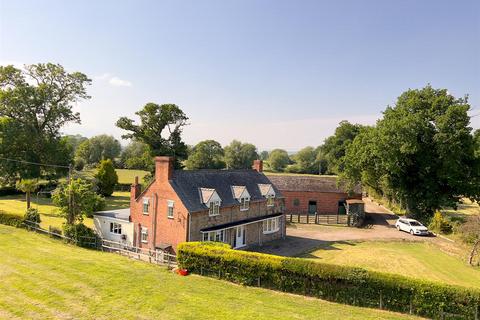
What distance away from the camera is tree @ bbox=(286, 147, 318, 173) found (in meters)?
127

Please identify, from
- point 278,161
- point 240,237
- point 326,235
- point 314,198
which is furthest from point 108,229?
point 278,161

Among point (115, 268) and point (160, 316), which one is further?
point (115, 268)

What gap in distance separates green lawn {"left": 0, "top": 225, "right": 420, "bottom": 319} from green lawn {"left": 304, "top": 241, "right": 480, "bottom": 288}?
38.4 feet

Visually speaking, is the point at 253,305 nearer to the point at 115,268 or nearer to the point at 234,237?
the point at 115,268

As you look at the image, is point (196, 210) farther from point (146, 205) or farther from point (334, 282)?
point (334, 282)

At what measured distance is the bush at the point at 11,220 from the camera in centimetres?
3675

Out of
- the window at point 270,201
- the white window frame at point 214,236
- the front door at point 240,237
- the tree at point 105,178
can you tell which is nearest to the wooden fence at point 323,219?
the window at point 270,201

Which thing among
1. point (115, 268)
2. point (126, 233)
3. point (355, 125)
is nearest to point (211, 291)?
point (115, 268)

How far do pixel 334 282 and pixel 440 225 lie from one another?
96.5ft

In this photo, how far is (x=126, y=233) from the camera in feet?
115

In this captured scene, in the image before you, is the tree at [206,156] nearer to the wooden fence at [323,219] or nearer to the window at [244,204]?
the wooden fence at [323,219]

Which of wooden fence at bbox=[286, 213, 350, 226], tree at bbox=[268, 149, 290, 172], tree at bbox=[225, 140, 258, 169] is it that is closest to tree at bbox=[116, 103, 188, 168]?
wooden fence at bbox=[286, 213, 350, 226]

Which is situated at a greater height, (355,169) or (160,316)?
(355,169)

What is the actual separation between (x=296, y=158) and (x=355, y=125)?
55.6m
